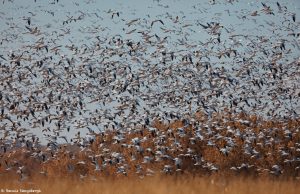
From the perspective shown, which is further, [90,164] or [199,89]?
[199,89]

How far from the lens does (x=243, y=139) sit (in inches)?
875

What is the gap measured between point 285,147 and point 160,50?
873 cm

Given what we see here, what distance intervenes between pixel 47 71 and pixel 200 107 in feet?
29.8

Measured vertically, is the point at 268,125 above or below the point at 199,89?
below

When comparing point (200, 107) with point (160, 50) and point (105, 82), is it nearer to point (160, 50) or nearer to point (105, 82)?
point (160, 50)

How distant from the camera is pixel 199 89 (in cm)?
2716

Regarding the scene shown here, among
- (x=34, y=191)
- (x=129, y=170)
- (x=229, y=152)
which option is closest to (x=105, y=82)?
(x=129, y=170)

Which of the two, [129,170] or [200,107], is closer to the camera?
[129,170]

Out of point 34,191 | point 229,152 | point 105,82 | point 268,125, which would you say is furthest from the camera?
point 105,82

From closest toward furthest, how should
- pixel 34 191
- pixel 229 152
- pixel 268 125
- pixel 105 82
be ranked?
1. pixel 34 191
2. pixel 229 152
3. pixel 268 125
4. pixel 105 82

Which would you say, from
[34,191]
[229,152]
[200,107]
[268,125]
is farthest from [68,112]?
[34,191]

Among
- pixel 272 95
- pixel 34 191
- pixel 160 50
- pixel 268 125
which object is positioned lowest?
pixel 34 191

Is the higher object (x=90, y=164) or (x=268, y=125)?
(x=268, y=125)

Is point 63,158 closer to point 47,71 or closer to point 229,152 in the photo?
point 47,71
